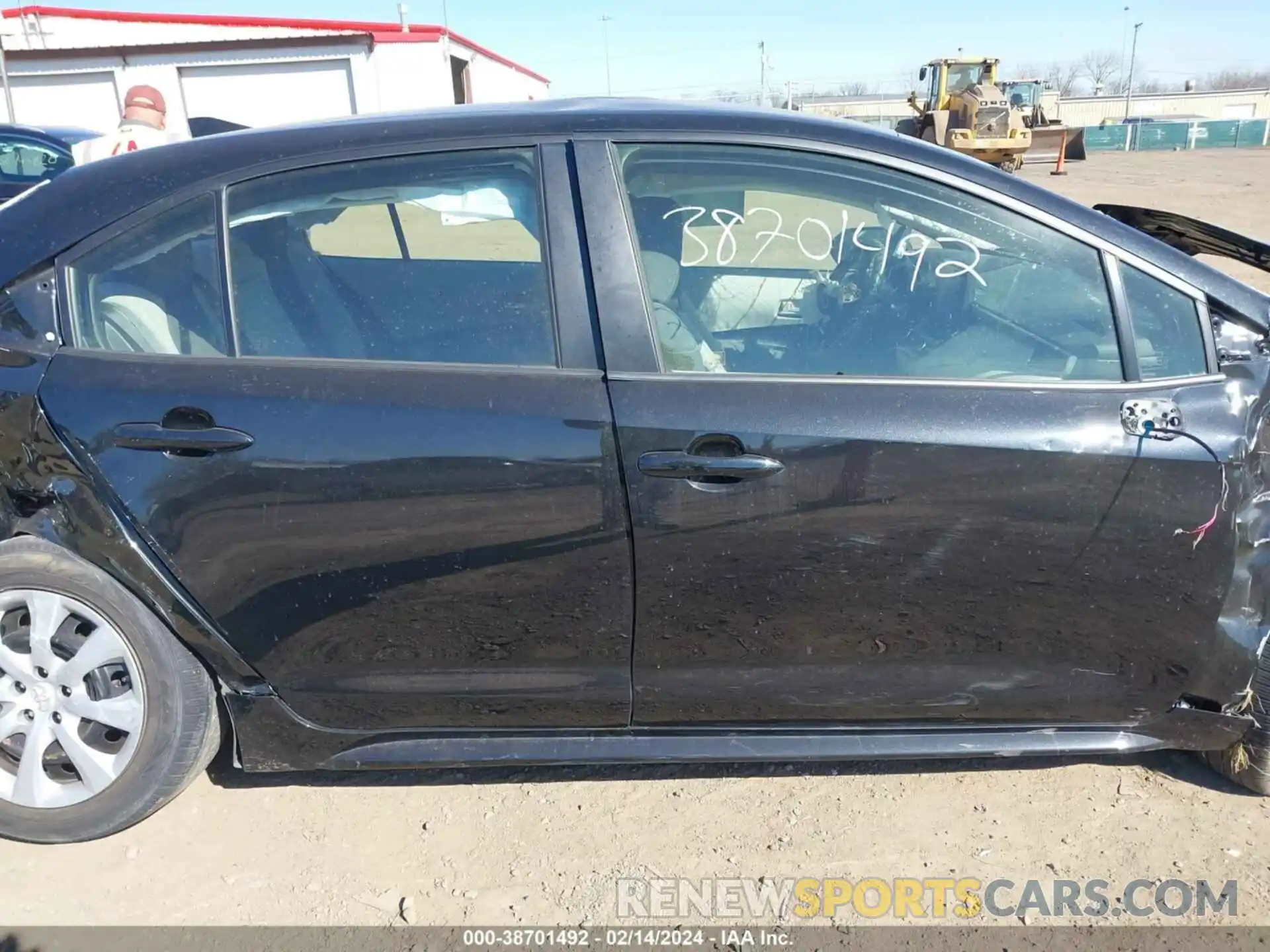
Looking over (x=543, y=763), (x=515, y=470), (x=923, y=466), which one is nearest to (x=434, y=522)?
(x=515, y=470)

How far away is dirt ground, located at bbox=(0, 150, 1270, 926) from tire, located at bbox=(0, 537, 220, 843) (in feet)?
0.41

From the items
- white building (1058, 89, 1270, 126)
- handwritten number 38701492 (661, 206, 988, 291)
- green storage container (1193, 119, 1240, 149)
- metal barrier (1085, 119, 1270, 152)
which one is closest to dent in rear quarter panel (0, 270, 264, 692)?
handwritten number 38701492 (661, 206, 988, 291)

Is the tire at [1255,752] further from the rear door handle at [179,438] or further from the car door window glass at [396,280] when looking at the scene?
the rear door handle at [179,438]

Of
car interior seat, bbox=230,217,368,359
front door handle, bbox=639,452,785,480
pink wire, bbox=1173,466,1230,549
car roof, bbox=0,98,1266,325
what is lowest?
pink wire, bbox=1173,466,1230,549

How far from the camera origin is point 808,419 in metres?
2.14

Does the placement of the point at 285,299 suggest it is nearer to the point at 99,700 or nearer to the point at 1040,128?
the point at 99,700

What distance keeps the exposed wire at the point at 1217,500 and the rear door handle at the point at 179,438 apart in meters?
2.05

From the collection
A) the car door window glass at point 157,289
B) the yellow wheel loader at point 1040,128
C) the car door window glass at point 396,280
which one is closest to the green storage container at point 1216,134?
the yellow wheel loader at point 1040,128

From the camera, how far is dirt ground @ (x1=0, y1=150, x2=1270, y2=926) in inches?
88.9

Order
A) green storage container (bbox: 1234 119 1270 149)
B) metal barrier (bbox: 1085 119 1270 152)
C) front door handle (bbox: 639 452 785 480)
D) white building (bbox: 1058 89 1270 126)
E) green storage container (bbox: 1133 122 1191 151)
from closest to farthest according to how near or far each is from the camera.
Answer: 1. front door handle (bbox: 639 452 785 480)
2. green storage container (bbox: 1133 122 1191 151)
3. metal barrier (bbox: 1085 119 1270 152)
4. green storage container (bbox: 1234 119 1270 149)
5. white building (bbox: 1058 89 1270 126)

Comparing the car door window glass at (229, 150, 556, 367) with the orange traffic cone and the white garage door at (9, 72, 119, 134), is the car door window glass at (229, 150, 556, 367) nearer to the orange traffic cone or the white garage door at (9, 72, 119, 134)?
the orange traffic cone

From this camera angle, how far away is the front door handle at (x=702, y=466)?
83.2 inches

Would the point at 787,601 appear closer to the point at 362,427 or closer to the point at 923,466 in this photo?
the point at 923,466

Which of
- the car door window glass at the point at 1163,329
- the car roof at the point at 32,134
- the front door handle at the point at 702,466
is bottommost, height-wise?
the front door handle at the point at 702,466
